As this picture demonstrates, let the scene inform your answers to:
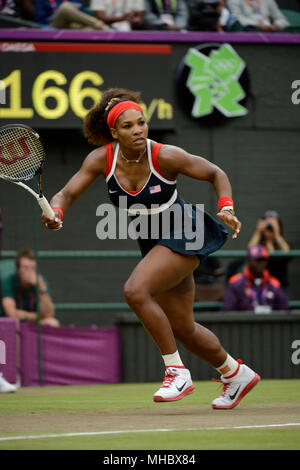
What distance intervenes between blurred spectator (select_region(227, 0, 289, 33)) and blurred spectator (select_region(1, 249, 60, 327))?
232 inches

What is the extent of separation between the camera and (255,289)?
10.9 m

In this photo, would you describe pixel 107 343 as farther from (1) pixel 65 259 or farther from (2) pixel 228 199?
(2) pixel 228 199

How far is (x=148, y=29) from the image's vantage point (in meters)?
13.7

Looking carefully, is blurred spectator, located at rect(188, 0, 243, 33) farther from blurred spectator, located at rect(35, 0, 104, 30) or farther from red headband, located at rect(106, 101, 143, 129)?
red headband, located at rect(106, 101, 143, 129)

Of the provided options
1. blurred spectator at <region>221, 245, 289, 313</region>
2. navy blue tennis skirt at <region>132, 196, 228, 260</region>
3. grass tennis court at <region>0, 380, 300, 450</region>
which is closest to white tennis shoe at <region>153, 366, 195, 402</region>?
grass tennis court at <region>0, 380, 300, 450</region>

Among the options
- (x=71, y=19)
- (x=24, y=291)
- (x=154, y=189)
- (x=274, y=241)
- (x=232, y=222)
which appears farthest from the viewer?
(x=71, y=19)

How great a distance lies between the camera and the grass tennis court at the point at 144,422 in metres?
4.62

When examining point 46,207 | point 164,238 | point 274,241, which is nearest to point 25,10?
point 274,241

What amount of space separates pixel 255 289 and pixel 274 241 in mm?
1223

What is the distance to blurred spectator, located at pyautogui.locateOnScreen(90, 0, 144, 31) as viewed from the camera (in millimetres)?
13508

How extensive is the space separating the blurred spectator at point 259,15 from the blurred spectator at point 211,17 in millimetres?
156

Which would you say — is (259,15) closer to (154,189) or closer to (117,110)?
(117,110)

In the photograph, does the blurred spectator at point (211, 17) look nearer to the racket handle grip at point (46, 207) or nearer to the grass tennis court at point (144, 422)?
the grass tennis court at point (144, 422)

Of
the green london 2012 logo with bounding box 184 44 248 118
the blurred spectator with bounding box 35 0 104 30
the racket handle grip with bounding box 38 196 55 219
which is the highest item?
the blurred spectator with bounding box 35 0 104 30
